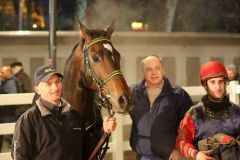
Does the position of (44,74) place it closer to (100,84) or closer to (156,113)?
(100,84)

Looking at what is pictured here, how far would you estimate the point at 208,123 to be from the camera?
118 inches

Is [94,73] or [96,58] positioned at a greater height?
[96,58]

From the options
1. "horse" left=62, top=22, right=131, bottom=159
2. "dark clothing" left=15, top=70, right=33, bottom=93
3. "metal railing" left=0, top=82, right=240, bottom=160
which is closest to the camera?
"horse" left=62, top=22, right=131, bottom=159

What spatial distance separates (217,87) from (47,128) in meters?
1.28

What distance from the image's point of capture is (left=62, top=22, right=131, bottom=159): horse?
329 cm

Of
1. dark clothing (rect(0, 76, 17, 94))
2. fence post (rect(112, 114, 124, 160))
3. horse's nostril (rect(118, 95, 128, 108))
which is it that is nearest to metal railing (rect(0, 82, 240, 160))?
fence post (rect(112, 114, 124, 160))

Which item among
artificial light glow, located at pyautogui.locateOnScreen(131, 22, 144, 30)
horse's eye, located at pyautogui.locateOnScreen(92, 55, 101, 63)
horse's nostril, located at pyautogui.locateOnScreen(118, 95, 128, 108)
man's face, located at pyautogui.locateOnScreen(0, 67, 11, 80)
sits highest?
artificial light glow, located at pyautogui.locateOnScreen(131, 22, 144, 30)

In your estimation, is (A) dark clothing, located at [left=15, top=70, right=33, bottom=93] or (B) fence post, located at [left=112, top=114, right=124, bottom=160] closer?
(B) fence post, located at [left=112, top=114, right=124, bottom=160]

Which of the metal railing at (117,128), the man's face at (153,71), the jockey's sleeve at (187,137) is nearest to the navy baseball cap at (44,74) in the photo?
the jockey's sleeve at (187,137)

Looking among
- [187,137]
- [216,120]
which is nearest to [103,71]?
[187,137]

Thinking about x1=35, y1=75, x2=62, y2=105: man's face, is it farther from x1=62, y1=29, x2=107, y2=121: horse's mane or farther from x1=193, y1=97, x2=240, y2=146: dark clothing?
x1=193, y1=97, x2=240, y2=146: dark clothing

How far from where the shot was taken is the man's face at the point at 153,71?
374cm

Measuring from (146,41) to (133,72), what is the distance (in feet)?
4.44

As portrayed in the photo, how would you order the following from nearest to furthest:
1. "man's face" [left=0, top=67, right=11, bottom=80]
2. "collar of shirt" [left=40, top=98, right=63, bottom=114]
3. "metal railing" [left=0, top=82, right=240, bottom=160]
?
"collar of shirt" [left=40, top=98, right=63, bottom=114], "metal railing" [left=0, top=82, right=240, bottom=160], "man's face" [left=0, top=67, right=11, bottom=80]
